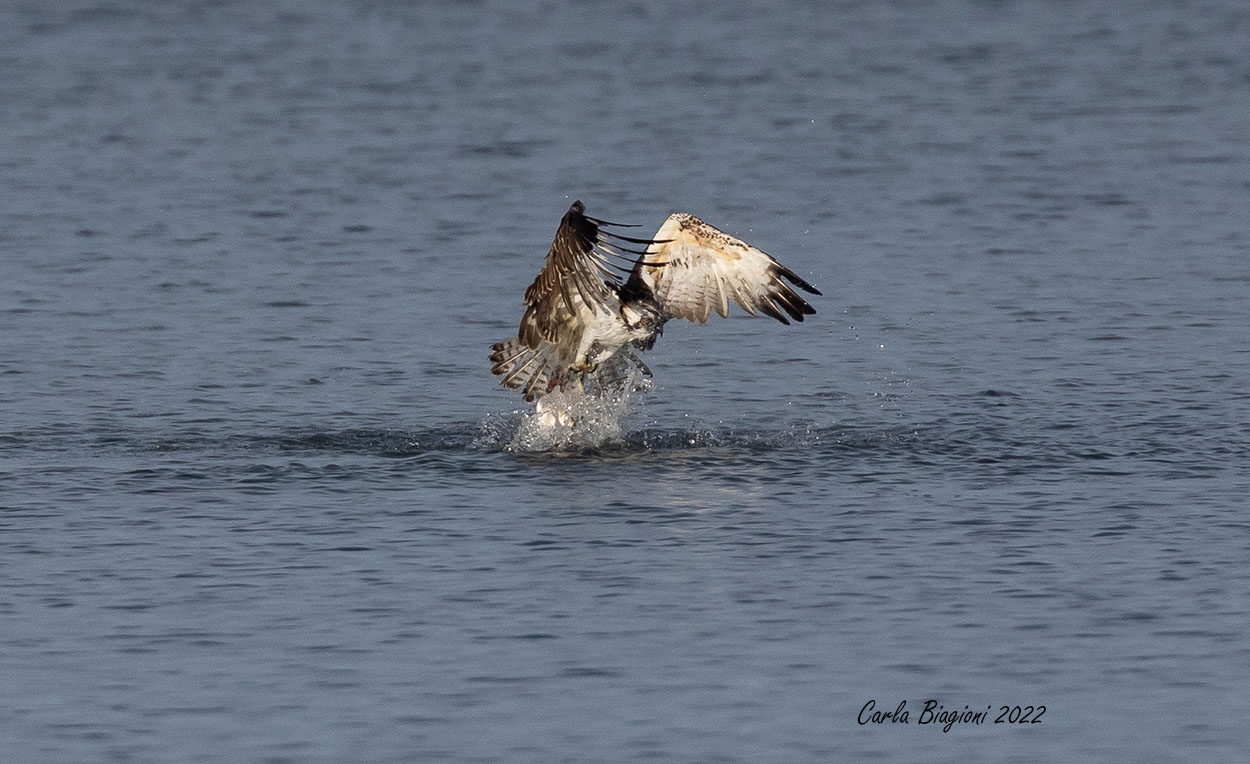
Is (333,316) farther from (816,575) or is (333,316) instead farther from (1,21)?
(1,21)

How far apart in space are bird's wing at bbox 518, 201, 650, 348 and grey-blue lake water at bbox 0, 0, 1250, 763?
76 cm

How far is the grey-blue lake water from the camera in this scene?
9.14 m

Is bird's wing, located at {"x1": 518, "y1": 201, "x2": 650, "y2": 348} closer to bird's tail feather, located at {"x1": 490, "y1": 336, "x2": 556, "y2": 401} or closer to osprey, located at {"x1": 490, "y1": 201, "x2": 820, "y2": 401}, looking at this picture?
osprey, located at {"x1": 490, "y1": 201, "x2": 820, "y2": 401}

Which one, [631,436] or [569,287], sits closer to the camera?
Answer: [569,287]

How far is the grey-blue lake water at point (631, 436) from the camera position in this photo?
9.14m

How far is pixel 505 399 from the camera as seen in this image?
14.7 meters

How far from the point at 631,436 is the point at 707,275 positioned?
1.10 meters

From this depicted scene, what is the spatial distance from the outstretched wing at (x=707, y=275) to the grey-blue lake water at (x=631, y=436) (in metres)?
0.78

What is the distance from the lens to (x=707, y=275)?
13.6 metres
